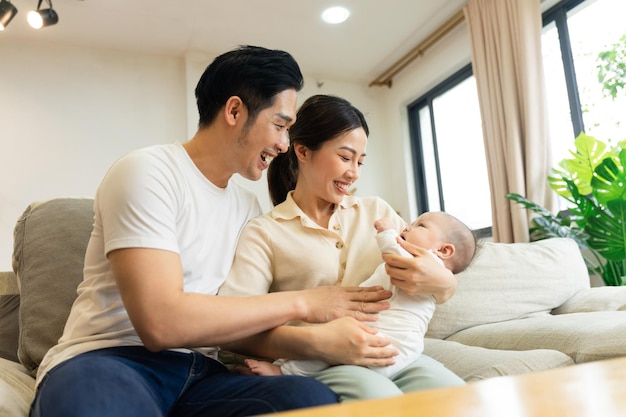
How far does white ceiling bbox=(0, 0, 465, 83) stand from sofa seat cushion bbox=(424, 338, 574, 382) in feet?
10.9

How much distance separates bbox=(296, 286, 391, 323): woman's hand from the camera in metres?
1.16

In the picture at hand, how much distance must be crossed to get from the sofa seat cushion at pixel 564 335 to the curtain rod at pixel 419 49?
3.27 metres

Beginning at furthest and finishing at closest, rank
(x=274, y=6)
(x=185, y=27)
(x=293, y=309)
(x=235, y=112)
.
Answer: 1. (x=185, y=27)
2. (x=274, y=6)
3. (x=235, y=112)
4. (x=293, y=309)

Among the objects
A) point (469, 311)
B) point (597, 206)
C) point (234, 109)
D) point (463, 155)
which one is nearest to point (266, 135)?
point (234, 109)

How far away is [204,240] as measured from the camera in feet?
4.02

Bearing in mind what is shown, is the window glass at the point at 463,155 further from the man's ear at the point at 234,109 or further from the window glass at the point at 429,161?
the man's ear at the point at 234,109

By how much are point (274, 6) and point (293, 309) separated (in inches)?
134

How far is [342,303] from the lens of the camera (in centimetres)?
118

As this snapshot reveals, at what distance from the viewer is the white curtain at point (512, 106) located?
11.3ft

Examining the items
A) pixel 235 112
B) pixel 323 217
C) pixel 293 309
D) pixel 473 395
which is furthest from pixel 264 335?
pixel 473 395

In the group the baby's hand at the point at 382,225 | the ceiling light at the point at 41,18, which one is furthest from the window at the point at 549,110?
the ceiling light at the point at 41,18

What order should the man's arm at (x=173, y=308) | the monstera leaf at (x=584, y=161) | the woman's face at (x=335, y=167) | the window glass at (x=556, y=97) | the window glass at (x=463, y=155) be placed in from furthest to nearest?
the window glass at (x=463, y=155) → the window glass at (x=556, y=97) → the monstera leaf at (x=584, y=161) → the woman's face at (x=335, y=167) → the man's arm at (x=173, y=308)

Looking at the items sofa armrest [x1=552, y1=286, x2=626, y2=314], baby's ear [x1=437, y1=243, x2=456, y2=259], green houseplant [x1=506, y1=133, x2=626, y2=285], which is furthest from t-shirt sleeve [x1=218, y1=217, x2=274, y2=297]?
green houseplant [x1=506, y1=133, x2=626, y2=285]

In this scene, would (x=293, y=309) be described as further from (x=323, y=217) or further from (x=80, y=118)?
(x=80, y=118)
